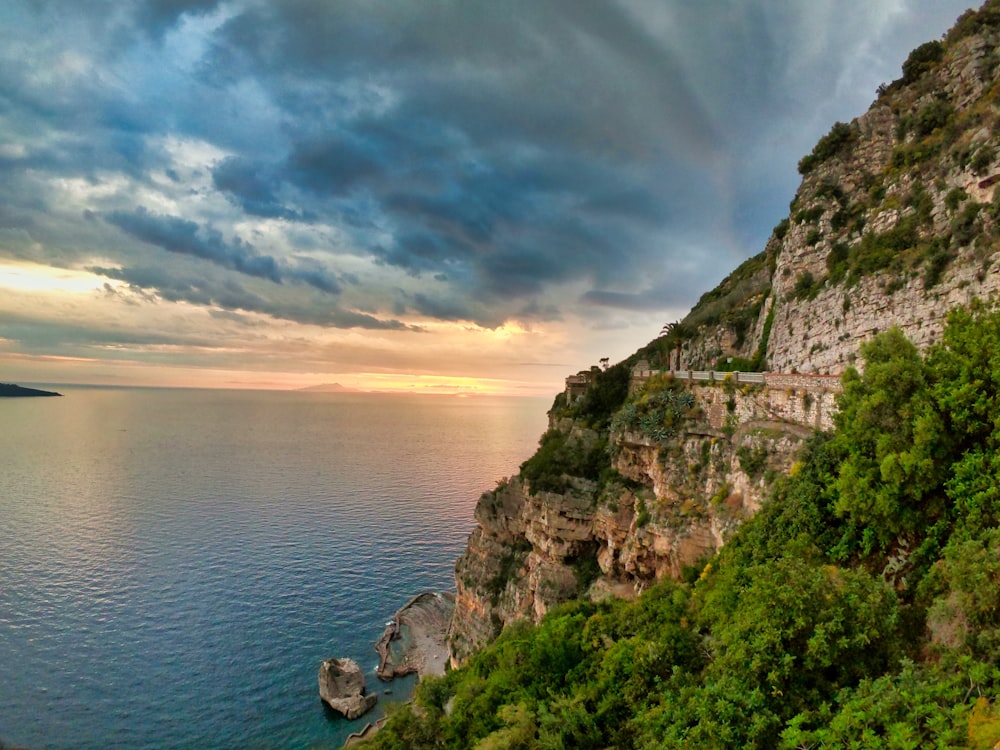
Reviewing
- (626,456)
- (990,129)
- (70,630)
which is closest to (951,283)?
(990,129)

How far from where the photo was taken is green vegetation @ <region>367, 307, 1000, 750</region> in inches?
379

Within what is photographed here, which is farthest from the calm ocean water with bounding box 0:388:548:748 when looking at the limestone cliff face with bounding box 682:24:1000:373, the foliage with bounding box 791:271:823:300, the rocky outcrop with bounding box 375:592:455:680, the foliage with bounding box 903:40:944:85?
the foliage with bounding box 903:40:944:85

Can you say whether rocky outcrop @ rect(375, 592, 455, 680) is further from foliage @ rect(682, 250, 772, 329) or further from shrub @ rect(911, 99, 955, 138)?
shrub @ rect(911, 99, 955, 138)

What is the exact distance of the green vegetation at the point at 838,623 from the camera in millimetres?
9617

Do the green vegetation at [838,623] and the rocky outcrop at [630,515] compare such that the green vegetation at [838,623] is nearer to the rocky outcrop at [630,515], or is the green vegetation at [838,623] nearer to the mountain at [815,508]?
the mountain at [815,508]

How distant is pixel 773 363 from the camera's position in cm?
3331

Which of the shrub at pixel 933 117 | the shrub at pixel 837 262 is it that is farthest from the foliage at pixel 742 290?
the shrub at pixel 933 117

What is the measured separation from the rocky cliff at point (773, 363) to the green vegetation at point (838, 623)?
19.2 feet

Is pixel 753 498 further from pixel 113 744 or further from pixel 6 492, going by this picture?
pixel 6 492

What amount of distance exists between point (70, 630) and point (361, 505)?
139 feet

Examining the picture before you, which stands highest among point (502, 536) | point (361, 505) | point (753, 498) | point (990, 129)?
point (990, 129)

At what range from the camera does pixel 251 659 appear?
142 feet

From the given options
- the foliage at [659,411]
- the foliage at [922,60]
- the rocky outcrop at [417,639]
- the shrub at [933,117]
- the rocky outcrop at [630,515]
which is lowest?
the rocky outcrop at [417,639]

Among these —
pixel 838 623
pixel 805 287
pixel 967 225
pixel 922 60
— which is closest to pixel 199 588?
pixel 838 623
